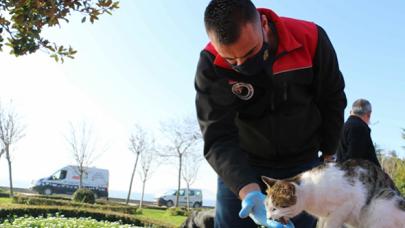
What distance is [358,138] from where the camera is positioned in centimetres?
559

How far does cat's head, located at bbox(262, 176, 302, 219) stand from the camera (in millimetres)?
2338

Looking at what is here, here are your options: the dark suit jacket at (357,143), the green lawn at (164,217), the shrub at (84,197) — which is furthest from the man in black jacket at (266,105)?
the shrub at (84,197)

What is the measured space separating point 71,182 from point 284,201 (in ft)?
115

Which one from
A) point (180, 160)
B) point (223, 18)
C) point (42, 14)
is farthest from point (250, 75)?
point (180, 160)

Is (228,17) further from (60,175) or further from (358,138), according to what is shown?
(60,175)

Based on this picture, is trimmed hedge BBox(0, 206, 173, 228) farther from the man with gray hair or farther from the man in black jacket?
the man in black jacket

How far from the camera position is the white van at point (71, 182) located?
3369 cm

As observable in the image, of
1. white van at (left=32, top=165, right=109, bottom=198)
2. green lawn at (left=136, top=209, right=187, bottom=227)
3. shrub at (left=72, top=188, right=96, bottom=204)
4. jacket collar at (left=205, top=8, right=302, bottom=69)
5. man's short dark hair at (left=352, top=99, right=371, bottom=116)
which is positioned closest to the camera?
jacket collar at (left=205, top=8, right=302, bottom=69)

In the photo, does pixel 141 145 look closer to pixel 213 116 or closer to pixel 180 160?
pixel 180 160

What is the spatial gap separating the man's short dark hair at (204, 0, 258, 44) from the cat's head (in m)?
0.73

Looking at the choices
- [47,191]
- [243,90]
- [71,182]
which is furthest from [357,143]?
[71,182]

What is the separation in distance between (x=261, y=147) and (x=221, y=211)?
1.61 ft

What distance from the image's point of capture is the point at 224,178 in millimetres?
2613

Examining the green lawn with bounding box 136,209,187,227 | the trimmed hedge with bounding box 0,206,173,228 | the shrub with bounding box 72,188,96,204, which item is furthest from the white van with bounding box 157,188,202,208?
the trimmed hedge with bounding box 0,206,173,228
